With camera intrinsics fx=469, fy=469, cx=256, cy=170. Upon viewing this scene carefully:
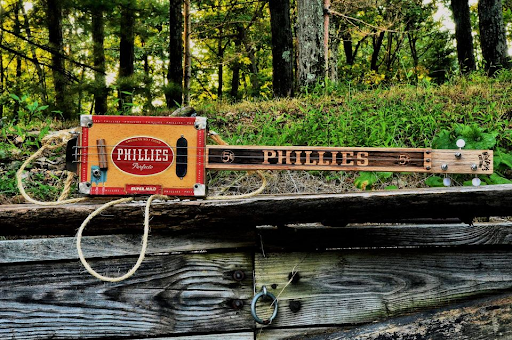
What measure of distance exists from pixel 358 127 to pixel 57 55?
17.6ft

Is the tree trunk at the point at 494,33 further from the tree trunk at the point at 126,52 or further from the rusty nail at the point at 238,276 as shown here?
the rusty nail at the point at 238,276

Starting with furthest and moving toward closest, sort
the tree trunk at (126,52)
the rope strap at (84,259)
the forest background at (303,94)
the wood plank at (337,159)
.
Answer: the tree trunk at (126,52)
the forest background at (303,94)
the wood plank at (337,159)
the rope strap at (84,259)

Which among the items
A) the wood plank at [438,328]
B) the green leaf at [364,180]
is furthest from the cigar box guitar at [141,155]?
the green leaf at [364,180]

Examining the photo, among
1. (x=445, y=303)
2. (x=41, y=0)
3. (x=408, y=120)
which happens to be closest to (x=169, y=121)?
(x=445, y=303)

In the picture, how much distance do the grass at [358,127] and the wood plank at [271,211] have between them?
5.46ft

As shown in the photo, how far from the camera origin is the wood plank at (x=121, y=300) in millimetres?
1657

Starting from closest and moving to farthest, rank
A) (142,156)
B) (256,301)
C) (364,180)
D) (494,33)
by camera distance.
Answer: (256,301) → (142,156) → (364,180) → (494,33)

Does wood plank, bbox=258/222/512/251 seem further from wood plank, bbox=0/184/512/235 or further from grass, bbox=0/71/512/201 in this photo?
grass, bbox=0/71/512/201

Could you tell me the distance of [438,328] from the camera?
165 centimetres

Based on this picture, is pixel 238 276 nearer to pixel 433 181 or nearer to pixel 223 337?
pixel 223 337

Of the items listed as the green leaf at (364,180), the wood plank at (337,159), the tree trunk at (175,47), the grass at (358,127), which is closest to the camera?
the wood plank at (337,159)

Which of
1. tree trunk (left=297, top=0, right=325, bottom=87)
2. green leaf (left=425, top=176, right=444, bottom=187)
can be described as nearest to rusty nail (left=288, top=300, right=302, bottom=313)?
green leaf (left=425, top=176, right=444, bottom=187)

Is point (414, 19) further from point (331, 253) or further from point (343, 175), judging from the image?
point (331, 253)

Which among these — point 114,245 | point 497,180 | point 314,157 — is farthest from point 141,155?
point 497,180
